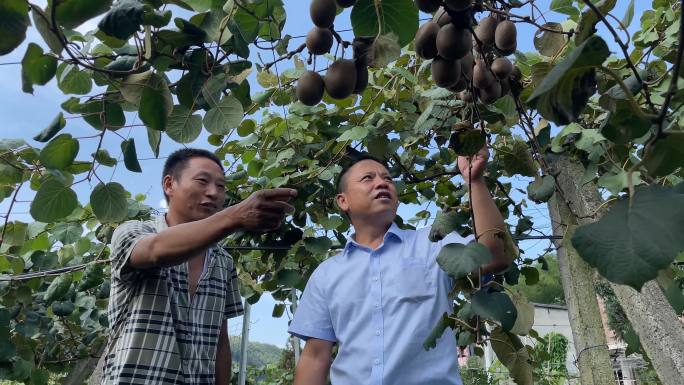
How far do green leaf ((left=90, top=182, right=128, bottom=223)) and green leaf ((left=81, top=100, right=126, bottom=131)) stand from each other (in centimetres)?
16

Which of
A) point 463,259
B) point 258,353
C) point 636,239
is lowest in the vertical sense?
point 636,239

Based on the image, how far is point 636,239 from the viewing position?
46cm

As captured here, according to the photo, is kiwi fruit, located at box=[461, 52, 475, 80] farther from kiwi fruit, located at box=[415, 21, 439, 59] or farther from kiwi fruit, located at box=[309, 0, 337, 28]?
kiwi fruit, located at box=[309, 0, 337, 28]

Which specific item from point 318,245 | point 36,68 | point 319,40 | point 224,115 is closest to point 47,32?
point 36,68

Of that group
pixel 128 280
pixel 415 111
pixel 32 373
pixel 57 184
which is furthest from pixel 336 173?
pixel 32 373

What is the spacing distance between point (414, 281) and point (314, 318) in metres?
0.33

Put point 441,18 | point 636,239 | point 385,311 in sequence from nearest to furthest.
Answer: point 636,239 < point 441,18 < point 385,311

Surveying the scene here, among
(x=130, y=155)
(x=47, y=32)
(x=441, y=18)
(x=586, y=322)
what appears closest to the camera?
(x=47, y=32)

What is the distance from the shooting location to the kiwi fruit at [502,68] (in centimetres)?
98

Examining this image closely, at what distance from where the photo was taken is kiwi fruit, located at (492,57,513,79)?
38.7 inches

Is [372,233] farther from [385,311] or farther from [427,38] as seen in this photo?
[427,38]

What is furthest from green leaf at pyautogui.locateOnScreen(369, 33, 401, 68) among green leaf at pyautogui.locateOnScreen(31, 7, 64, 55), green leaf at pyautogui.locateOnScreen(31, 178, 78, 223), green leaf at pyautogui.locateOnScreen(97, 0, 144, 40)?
green leaf at pyautogui.locateOnScreen(31, 178, 78, 223)

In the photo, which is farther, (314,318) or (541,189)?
(314,318)

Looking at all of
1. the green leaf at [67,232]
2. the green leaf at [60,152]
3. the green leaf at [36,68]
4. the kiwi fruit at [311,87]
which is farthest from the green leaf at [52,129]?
the green leaf at [67,232]
